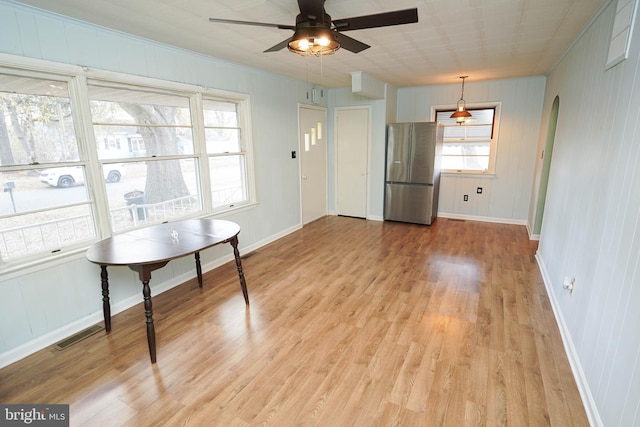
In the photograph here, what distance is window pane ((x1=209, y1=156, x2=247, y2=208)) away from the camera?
388 centimetres

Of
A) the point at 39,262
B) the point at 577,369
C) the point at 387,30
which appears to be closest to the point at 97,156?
the point at 39,262

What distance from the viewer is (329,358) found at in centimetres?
228

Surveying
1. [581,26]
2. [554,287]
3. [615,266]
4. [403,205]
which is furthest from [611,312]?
[403,205]

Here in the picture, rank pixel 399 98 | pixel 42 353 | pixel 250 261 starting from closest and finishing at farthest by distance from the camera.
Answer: pixel 42 353 → pixel 250 261 → pixel 399 98

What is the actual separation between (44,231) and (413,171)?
199 inches

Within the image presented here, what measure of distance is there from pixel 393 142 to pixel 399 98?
118cm

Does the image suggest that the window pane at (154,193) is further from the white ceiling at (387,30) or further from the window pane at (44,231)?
the white ceiling at (387,30)

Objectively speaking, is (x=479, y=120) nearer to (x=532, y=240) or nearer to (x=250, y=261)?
(x=532, y=240)

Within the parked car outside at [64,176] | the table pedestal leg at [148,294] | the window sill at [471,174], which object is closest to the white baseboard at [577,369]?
the table pedestal leg at [148,294]

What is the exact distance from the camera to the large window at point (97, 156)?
2.26m

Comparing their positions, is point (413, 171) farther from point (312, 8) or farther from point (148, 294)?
point (148, 294)

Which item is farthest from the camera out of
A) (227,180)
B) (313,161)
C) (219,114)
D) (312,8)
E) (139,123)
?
(313,161)

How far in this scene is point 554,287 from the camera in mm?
2959

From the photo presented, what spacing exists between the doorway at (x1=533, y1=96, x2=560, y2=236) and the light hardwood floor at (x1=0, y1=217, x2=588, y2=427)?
4.10 feet
